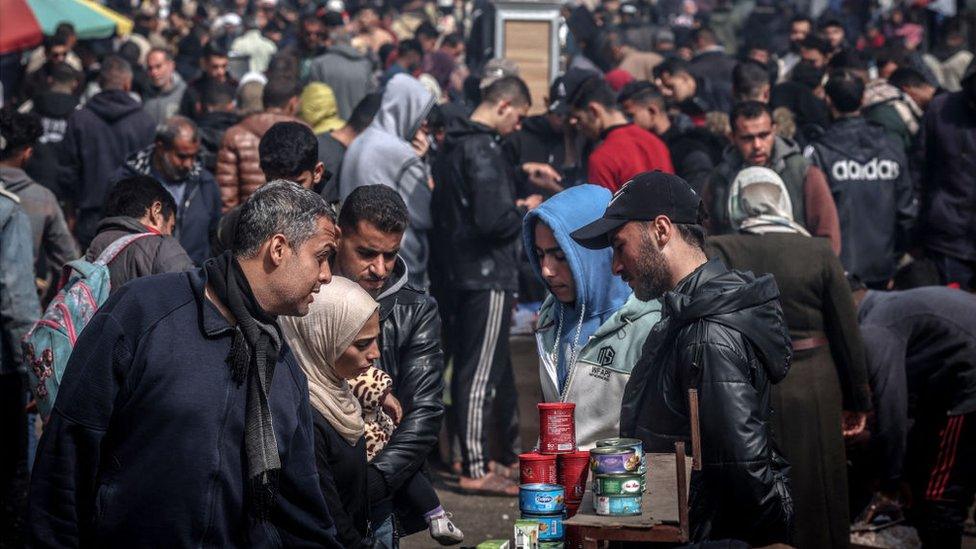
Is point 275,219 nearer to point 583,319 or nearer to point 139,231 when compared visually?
point 583,319

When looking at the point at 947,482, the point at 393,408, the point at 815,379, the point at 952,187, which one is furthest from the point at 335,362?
the point at 952,187

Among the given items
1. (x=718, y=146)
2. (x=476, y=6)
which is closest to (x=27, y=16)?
(x=476, y=6)

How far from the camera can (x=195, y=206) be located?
801cm

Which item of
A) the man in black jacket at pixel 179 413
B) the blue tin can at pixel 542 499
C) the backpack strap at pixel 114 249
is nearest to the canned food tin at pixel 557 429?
the blue tin can at pixel 542 499

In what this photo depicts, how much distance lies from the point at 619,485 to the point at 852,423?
3467 mm

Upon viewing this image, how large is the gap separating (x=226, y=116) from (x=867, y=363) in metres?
5.59

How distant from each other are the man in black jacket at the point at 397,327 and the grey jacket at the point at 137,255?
1.12 m

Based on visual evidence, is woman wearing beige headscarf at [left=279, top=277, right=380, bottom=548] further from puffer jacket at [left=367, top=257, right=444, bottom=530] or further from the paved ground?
the paved ground

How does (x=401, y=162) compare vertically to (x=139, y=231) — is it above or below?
below

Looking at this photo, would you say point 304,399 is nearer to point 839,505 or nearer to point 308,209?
point 308,209

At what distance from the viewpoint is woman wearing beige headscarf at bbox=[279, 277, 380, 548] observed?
158 inches

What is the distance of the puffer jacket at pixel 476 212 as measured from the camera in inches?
325

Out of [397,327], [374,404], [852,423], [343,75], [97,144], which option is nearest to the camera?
[374,404]

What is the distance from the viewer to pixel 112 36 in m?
17.0
